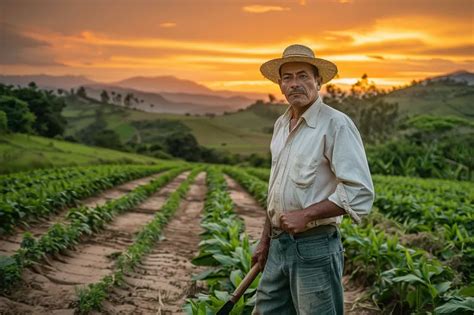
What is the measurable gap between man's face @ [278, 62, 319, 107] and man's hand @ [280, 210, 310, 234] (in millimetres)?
617

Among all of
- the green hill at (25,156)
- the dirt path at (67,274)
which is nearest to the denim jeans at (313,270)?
the dirt path at (67,274)

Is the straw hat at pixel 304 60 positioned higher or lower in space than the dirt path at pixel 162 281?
higher

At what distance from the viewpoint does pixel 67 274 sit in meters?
6.36

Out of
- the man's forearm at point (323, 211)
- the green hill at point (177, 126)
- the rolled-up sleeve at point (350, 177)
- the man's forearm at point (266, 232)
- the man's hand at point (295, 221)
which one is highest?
the rolled-up sleeve at point (350, 177)

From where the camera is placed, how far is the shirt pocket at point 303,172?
118 inches

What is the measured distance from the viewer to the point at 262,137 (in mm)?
97875

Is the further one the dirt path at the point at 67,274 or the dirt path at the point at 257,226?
Answer: the dirt path at the point at 257,226

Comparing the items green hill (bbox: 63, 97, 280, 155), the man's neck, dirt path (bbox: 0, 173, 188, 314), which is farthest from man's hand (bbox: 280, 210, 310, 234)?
green hill (bbox: 63, 97, 280, 155)

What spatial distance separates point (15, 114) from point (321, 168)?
25.2 m

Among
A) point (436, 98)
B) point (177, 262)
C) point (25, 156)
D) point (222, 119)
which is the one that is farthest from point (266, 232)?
point (222, 119)

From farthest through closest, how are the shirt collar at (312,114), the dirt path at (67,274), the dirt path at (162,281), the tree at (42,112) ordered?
the tree at (42,112) < the dirt path at (162,281) < the dirt path at (67,274) < the shirt collar at (312,114)

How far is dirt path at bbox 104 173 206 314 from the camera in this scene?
5.41 meters

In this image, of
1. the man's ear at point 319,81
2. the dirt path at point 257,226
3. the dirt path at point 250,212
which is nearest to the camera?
the man's ear at point 319,81

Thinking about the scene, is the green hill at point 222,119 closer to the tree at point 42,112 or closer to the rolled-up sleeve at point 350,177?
the tree at point 42,112
